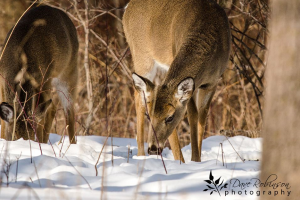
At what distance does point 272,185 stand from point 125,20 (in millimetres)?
5818

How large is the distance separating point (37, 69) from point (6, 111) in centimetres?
115

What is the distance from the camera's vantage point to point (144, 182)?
3842 mm

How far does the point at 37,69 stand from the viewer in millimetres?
7031

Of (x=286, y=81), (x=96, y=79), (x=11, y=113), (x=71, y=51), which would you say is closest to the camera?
(x=286, y=81)

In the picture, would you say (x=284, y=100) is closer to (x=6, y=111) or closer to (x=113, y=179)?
(x=113, y=179)

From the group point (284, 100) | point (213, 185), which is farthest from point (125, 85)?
point (284, 100)

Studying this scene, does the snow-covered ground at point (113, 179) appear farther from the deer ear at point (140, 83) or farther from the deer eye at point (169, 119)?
the deer ear at point (140, 83)

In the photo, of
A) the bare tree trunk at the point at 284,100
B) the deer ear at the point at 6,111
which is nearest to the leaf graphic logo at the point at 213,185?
the bare tree trunk at the point at 284,100

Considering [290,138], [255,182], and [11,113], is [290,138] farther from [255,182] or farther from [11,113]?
[11,113]

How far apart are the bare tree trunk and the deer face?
2.92m

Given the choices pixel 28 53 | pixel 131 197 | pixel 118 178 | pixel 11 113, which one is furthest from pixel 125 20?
pixel 131 197

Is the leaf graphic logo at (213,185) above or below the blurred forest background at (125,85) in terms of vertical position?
below

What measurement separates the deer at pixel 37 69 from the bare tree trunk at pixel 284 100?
373 cm

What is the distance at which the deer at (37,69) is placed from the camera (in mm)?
6246
